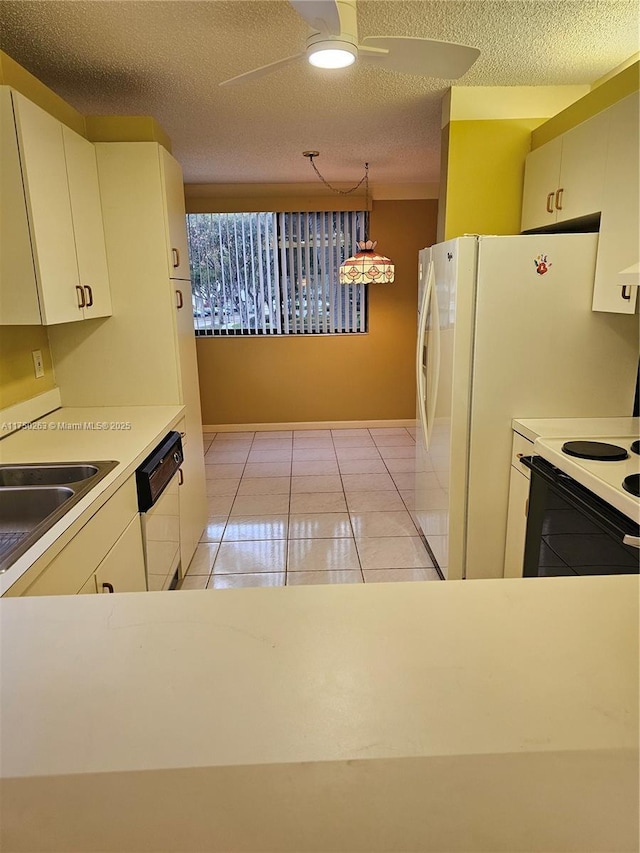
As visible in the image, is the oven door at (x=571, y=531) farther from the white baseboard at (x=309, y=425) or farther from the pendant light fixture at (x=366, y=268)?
the white baseboard at (x=309, y=425)

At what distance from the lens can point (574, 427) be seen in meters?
2.39

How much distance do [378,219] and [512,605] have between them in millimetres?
5295

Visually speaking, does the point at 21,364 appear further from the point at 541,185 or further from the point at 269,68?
the point at 541,185

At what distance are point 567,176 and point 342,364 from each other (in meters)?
3.47

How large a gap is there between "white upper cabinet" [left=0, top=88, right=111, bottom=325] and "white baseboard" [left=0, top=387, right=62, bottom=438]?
478 millimetres

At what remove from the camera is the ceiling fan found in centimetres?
164

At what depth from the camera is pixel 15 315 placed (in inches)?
80.1

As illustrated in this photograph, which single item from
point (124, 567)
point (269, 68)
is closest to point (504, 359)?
point (269, 68)

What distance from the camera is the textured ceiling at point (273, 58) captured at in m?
1.98

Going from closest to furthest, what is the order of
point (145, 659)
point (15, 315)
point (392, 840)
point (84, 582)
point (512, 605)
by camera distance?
point (392, 840), point (145, 659), point (512, 605), point (84, 582), point (15, 315)

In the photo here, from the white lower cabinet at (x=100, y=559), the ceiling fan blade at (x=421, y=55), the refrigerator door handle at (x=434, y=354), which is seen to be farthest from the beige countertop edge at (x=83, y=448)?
the ceiling fan blade at (x=421, y=55)

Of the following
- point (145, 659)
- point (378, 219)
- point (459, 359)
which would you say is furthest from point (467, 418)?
point (378, 219)

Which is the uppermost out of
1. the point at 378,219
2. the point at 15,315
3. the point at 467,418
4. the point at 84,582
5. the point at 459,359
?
the point at 378,219

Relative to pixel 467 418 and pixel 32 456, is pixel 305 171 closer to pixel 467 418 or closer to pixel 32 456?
pixel 467 418
